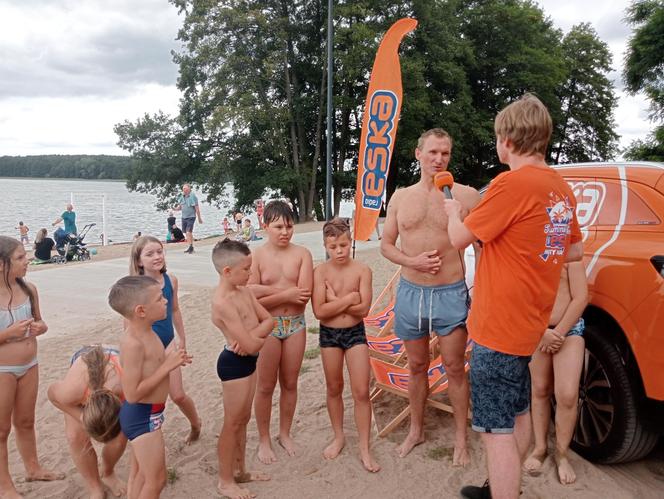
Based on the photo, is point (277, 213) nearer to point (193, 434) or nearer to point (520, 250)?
point (520, 250)

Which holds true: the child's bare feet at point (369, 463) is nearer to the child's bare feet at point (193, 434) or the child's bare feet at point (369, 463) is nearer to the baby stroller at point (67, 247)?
the child's bare feet at point (193, 434)

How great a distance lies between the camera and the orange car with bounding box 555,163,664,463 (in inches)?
105

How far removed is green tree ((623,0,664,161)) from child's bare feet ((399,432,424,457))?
19507 millimetres

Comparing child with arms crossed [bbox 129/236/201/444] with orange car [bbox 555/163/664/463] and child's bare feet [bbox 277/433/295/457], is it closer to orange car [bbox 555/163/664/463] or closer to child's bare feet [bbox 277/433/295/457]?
child's bare feet [bbox 277/433/295/457]

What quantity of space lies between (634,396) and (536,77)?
105 ft

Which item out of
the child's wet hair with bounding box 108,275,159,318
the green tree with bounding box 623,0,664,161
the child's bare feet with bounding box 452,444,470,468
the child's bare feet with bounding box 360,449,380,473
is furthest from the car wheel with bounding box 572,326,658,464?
the green tree with bounding box 623,0,664,161

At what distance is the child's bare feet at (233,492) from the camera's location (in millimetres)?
3039

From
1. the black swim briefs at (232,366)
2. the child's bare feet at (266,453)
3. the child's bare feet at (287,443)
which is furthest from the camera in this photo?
the child's bare feet at (287,443)

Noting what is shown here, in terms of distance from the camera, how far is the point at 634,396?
2844 millimetres

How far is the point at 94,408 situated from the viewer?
8.54 feet

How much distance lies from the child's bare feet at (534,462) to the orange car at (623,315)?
0.86 ft

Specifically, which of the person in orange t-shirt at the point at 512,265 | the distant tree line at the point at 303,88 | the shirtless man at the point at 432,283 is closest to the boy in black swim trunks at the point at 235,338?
the shirtless man at the point at 432,283

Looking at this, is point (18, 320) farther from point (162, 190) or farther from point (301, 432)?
point (162, 190)

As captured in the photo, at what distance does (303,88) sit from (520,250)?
1133 inches
